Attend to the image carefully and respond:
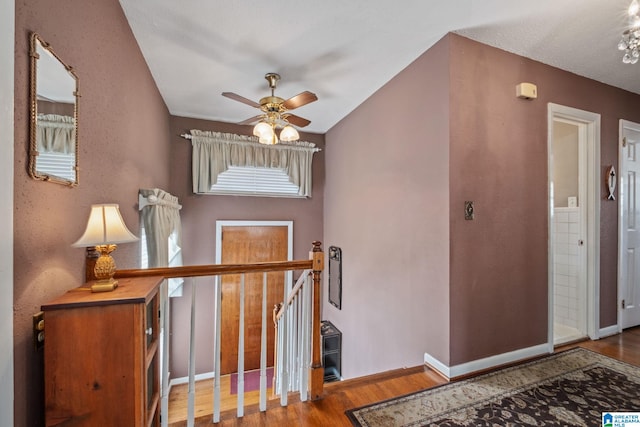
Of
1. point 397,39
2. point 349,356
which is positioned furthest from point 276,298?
point 397,39

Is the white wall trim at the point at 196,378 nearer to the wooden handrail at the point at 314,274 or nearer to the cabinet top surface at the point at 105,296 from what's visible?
the wooden handrail at the point at 314,274

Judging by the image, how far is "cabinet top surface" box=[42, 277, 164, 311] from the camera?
1.03m

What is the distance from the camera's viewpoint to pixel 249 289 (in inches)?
165

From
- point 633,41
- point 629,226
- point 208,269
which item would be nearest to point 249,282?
point 208,269

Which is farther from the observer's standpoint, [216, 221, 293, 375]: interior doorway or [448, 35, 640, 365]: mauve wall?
[216, 221, 293, 375]: interior doorway

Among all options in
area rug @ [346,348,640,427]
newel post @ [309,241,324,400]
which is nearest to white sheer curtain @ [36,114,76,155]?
newel post @ [309,241,324,400]

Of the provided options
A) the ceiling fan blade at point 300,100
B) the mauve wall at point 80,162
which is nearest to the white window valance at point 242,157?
the mauve wall at point 80,162

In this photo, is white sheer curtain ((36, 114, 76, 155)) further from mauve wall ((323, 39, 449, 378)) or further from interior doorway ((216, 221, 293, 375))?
interior doorway ((216, 221, 293, 375))

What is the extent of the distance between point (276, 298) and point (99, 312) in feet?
11.2

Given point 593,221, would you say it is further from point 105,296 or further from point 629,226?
point 105,296

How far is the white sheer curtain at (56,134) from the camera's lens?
1054mm

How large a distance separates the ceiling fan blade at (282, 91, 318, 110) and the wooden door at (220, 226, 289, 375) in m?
2.23

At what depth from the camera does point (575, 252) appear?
→ 2.84m

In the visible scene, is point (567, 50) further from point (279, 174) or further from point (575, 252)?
point (279, 174)
